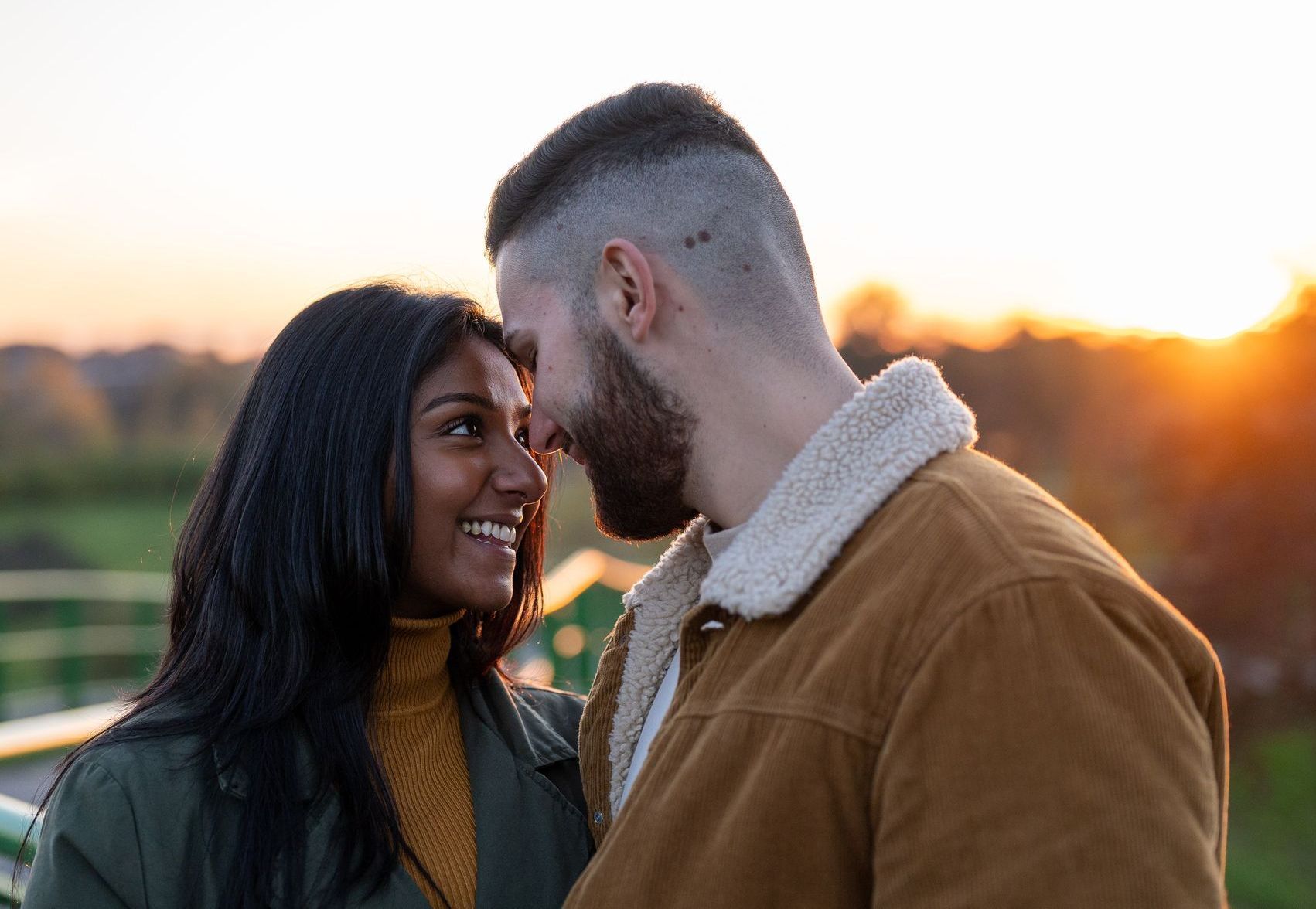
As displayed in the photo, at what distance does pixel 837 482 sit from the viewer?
1723mm

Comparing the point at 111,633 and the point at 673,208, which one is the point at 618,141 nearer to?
the point at 673,208

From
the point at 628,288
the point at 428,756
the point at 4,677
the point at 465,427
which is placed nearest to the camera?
the point at 628,288

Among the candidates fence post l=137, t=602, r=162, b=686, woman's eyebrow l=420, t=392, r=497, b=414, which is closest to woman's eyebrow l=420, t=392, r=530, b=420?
woman's eyebrow l=420, t=392, r=497, b=414

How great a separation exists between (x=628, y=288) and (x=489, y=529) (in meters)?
0.87

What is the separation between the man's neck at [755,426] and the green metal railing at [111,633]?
66.4 inches

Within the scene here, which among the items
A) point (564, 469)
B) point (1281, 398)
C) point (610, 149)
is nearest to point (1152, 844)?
point (610, 149)

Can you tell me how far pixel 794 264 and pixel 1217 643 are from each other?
5695mm

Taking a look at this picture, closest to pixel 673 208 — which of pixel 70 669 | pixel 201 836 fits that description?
pixel 201 836

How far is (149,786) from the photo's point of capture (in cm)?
213

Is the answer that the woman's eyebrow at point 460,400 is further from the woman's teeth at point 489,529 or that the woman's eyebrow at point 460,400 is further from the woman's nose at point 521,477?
the woman's teeth at point 489,529

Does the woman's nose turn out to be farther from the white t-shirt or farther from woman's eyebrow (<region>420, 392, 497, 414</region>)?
the white t-shirt

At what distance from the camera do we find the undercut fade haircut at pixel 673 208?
203cm

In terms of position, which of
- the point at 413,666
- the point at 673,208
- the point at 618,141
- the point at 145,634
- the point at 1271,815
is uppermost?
the point at 618,141

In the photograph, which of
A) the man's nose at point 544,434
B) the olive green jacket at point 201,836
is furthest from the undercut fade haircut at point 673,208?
the olive green jacket at point 201,836
